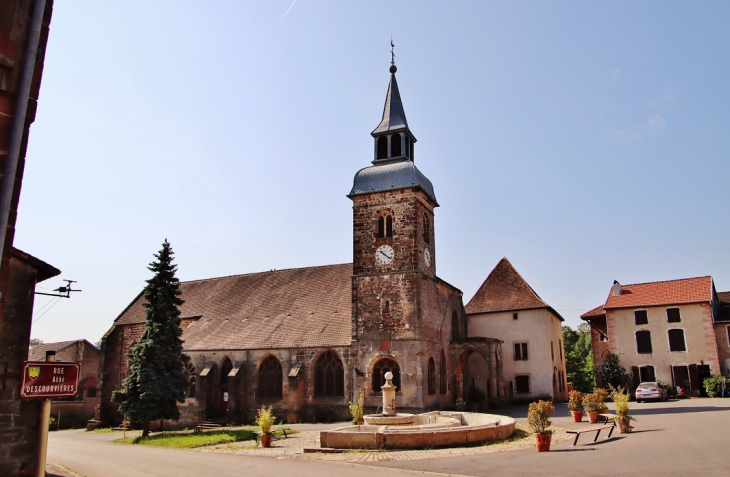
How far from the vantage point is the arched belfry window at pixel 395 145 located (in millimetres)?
31178

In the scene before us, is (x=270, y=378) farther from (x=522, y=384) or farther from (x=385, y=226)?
(x=522, y=384)

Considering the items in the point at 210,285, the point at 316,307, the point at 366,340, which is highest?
the point at 210,285

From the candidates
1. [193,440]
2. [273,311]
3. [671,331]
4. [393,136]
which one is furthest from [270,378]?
[671,331]

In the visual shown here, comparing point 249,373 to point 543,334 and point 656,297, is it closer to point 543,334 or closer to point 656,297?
point 543,334

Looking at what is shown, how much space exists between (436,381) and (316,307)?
26.6ft

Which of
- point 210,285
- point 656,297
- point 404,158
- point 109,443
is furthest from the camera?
point 210,285

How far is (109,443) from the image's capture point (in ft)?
84.2

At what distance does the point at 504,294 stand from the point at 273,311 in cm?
1450

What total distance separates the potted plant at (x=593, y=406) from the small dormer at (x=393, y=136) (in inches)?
620

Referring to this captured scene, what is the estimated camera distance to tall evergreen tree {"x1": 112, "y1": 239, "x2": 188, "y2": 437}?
2578cm

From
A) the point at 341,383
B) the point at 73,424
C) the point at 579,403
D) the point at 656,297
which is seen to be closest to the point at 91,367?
the point at 73,424

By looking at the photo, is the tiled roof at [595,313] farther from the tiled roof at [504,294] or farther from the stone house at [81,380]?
the stone house at [81,380]

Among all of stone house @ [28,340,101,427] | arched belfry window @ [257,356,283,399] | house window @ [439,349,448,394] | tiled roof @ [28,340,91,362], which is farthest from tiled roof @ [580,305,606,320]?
tiled roof @ [28,340,91,362]

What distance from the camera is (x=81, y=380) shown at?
4475cm
